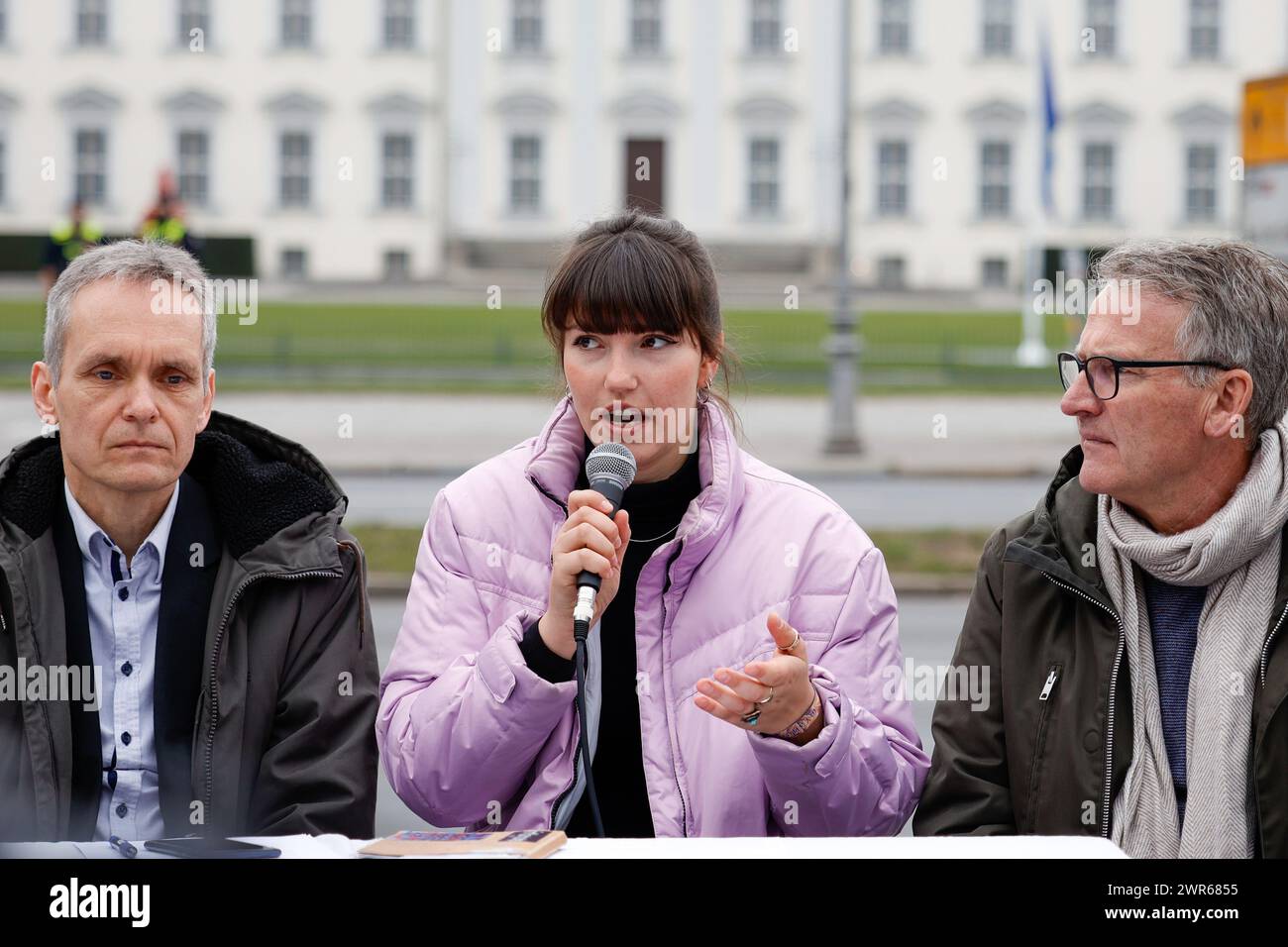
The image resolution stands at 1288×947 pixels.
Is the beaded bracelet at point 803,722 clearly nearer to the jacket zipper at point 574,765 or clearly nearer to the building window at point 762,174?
the jacket zipper at point 574,765

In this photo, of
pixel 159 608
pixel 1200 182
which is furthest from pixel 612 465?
pixel 1200 182

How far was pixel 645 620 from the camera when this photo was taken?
10.8 feet

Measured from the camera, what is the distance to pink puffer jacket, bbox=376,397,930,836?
10.2ft

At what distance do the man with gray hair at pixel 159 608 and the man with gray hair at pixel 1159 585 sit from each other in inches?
48.1

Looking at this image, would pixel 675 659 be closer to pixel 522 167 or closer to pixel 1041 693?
pixel 1041 693

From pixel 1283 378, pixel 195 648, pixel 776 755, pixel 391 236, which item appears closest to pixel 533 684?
pixel 776 755

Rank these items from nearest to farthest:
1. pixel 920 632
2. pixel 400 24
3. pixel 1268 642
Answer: pixel 1268 642 < pixel 920 632 < pixel 400 24

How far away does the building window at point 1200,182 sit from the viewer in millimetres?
49000

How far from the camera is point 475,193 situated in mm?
48344

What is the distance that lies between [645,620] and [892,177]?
154 feet

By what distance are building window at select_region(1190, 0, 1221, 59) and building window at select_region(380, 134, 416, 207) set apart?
72.1 feet

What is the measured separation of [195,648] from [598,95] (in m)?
46.8

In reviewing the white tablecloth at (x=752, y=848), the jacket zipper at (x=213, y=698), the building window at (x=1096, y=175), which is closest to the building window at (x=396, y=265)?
the building window at (x=1096, y=175)
